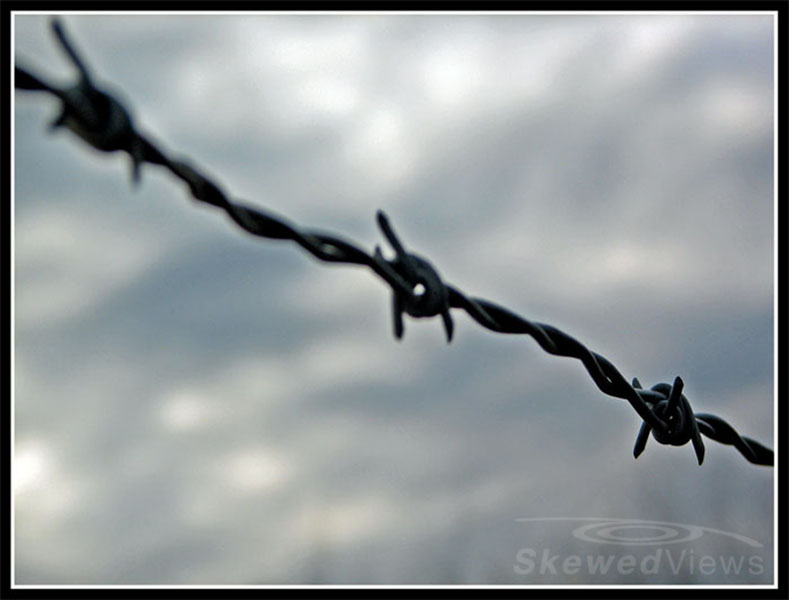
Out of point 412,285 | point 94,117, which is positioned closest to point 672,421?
point 412,285

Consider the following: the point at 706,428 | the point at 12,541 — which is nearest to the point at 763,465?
the point at 706,428

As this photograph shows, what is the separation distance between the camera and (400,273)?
227 centimetres

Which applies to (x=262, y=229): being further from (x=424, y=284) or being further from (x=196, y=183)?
(x=424, y=284)

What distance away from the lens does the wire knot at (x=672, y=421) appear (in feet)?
10.3

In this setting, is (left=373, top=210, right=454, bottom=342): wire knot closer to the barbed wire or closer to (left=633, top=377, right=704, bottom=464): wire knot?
the barbed wire

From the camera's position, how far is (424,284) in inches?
89.4

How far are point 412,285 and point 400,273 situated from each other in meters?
0.04

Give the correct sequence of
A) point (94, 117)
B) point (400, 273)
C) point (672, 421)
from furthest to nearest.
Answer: point (672, 421)
point (400, 273)
point (94, 117)

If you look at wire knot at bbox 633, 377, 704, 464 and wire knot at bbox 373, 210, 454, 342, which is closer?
wire knot at bbox 373, 210, 454, 342

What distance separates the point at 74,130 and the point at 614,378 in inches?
69.6


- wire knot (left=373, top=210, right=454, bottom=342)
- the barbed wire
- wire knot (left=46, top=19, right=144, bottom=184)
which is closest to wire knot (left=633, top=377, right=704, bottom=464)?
the barbed wire

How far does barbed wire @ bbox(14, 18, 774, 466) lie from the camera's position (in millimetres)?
1747

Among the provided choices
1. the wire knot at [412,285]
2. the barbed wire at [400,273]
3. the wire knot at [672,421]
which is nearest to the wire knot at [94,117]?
the barbed wire at [400,273]

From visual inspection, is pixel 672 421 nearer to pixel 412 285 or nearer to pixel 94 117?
pixel 412 285
